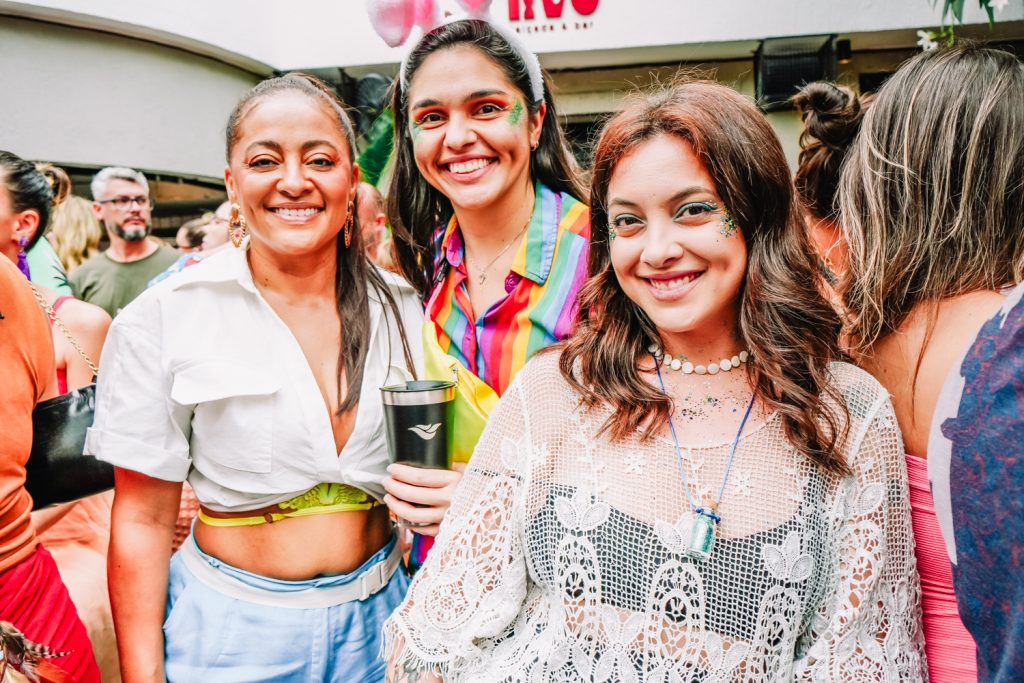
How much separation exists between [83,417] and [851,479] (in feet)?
6.14

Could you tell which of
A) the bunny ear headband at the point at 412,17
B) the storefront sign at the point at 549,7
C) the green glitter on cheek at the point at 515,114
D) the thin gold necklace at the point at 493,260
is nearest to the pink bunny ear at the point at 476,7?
the bunny ear headband at the point at 412,17

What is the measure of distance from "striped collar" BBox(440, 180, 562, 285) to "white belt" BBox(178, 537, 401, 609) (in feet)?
3.01

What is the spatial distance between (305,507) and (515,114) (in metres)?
1.25

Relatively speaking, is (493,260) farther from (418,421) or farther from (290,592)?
(290,592)

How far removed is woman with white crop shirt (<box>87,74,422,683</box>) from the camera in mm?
1701

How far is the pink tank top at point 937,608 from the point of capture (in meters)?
1.38

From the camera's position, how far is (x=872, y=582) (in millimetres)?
1233

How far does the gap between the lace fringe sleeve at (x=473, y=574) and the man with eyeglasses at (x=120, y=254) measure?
4723 mm

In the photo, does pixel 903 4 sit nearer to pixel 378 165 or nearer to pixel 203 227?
pixel 378 165

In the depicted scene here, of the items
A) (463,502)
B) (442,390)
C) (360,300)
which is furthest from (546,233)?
(463,502)

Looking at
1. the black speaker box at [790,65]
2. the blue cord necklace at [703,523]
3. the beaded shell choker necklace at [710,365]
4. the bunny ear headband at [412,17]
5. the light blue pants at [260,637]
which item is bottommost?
the light blue pants at [260,637]

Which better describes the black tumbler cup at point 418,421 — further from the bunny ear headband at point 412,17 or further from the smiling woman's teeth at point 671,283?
the bunny ear headband at point 412,17

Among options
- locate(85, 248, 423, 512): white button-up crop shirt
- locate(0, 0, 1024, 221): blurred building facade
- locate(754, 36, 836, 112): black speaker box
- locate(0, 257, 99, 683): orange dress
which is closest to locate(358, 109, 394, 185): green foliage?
locate(85, 248, 423, 512): white button-up crop shirt

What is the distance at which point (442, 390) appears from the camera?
5.02 ft
